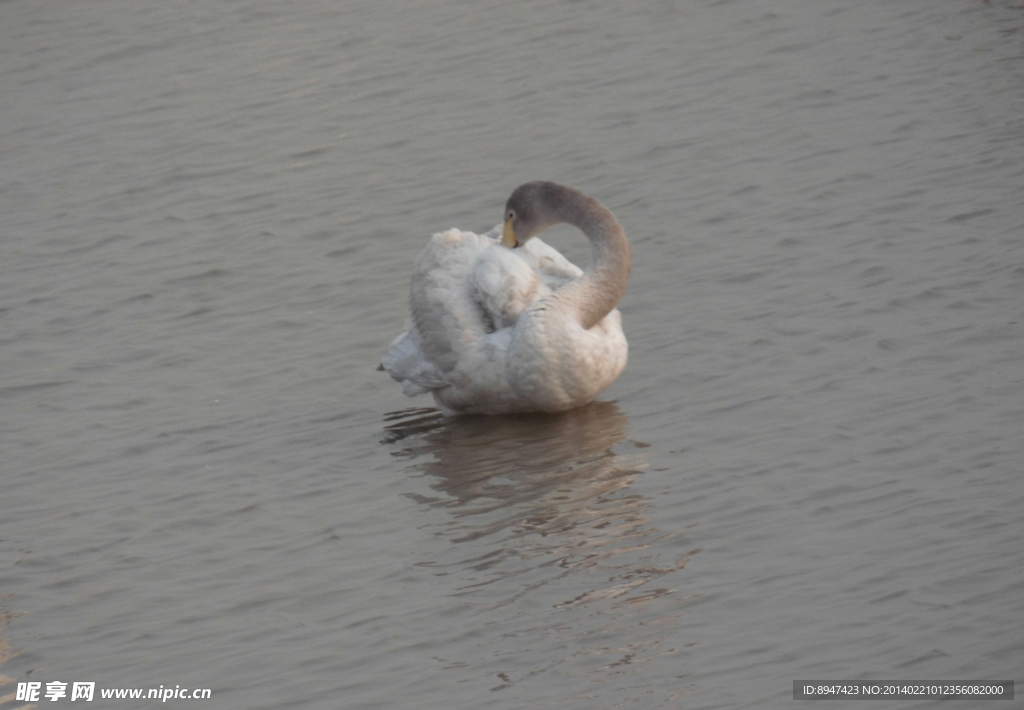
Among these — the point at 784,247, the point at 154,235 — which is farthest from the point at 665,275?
the point at 154,235

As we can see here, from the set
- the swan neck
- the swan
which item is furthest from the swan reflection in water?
the swan neck

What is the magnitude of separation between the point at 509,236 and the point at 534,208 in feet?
0.74

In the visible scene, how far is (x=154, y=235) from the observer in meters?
12.2

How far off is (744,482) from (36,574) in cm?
339

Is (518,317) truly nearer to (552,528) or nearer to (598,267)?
(598,267)

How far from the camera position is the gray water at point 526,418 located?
6.10 metres

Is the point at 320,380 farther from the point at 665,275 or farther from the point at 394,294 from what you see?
the point at 665,275

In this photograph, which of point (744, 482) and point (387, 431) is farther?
point (387, 431)

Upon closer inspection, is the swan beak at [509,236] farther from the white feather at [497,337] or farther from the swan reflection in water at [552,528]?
the swan reflection in water at [552,528]

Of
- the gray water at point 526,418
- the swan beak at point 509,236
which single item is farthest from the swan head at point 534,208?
the gray water at point 526,418

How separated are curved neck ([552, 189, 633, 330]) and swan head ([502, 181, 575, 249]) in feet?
0.17

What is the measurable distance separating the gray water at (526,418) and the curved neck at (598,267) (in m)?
0.59

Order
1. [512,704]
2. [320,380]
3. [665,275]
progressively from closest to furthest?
[512,704] → [320,380] → [665,275]

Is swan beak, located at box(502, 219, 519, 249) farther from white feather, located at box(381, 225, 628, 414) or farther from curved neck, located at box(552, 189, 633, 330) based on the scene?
curved neck, located at box(552, 189, 633, 330)
